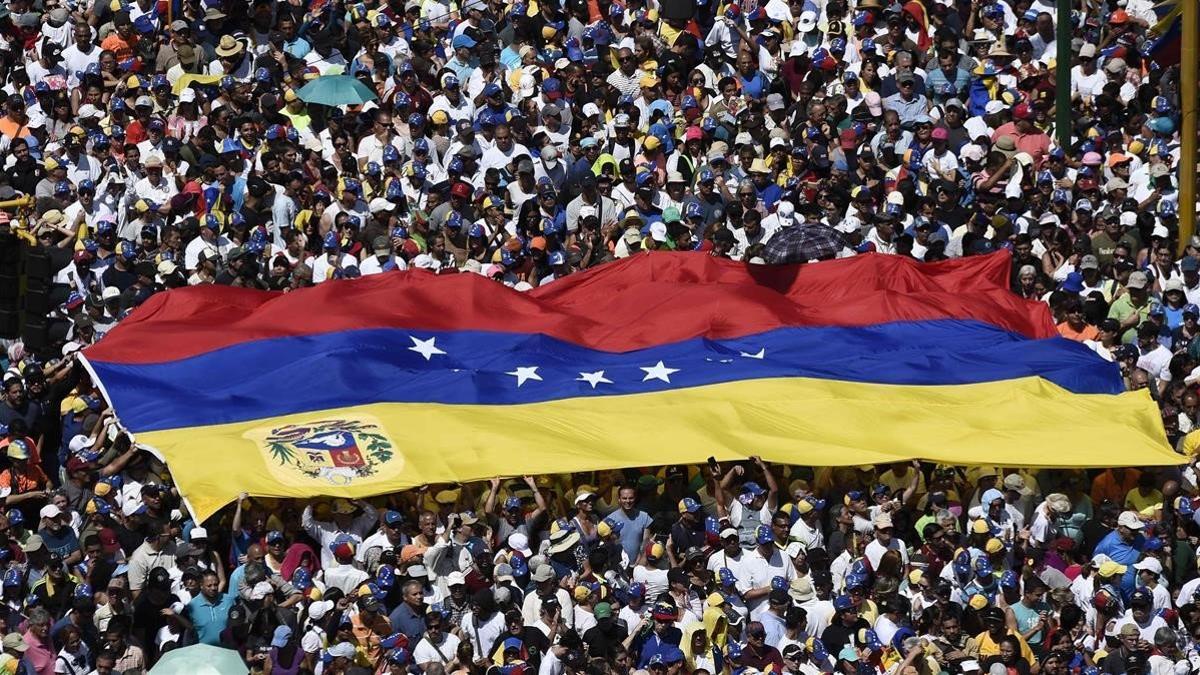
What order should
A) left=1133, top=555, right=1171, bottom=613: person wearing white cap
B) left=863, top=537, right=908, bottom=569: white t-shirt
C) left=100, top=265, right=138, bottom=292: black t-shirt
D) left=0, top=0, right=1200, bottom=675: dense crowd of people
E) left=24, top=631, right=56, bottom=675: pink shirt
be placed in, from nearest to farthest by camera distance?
left=24, top=631, right=56, bottom=675: pink shirt → left=0, top=0, right=1200, bottom=675: dense crowd of people → left=1133, top=555, right=1171, bottom=613: person wearing white cap → left=863, top=537, right=908, bottom=569: white t-shirt → left=100, top=265, right=138, bottom=292: black t-shirt

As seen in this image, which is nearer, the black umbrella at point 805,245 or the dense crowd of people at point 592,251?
the dense crowd of people at point 592,251

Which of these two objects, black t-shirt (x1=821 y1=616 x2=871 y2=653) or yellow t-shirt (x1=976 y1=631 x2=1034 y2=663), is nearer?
yellow t-shirt (x1=976 y1=631 x2=1034 y2=663)

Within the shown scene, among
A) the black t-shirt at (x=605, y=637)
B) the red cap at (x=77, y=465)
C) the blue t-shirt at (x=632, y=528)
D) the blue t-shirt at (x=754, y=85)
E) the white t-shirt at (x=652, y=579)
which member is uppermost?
the blue t-shirt at (x=754, y=85)

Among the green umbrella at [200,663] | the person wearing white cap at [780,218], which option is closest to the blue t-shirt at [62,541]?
the green umbrella at [200,663]

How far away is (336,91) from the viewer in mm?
38156

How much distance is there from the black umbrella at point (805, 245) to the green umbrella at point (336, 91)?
16.3ft

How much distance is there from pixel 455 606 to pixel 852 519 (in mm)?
3759

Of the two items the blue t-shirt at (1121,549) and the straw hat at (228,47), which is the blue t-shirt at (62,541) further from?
the straw hat at (228,47)

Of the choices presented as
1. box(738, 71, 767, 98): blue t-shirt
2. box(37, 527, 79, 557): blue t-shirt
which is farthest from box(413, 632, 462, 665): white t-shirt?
box(738, 71, 767, 98): blue t-shirt

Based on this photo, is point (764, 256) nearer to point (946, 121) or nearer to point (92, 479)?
point (946, 121)

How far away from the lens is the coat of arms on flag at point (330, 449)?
31.8 metres

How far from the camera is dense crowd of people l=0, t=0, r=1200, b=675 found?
1176 inches

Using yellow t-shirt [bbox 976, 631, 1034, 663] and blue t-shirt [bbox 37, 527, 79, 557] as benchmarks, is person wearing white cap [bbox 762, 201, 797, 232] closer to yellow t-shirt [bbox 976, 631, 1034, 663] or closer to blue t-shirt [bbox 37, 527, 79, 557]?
yellow t-shirt [bbox 976, 631, 1034, 663]

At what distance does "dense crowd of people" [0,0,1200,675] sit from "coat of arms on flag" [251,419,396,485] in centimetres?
35
